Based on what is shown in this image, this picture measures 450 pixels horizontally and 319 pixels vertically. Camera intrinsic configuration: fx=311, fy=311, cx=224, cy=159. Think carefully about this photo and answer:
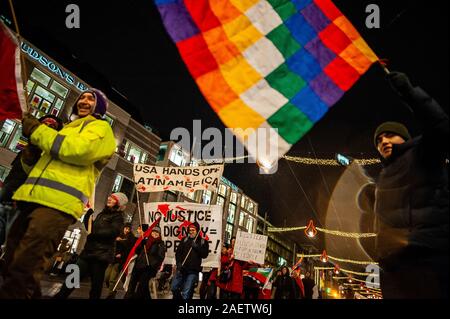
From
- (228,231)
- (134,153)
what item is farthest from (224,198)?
(134,153)

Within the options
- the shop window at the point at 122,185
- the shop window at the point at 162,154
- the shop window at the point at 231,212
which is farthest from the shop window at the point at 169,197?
the shop window at the point at 231,212

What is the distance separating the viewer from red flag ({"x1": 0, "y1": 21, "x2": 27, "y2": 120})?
3992mm

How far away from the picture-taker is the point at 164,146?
140 feet

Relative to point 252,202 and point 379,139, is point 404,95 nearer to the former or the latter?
point 379,139

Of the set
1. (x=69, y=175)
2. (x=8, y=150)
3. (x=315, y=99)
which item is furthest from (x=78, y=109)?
(x=8, y=150)

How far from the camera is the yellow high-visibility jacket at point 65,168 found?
2717mm

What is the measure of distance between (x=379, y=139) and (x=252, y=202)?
6145cm

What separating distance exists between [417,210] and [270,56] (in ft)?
9.00

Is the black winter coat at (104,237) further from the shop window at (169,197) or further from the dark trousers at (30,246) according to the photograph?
the shop window at (169,197)

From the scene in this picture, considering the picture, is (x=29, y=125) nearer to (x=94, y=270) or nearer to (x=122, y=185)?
(x=94, y=270)

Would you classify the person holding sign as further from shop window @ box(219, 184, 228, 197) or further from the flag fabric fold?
shop window @ box(219, 184, 228, 197)

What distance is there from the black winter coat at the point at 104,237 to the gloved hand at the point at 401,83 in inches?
187

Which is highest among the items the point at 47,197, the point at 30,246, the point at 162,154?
the point at 162,154

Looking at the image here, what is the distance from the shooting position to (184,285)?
24.1 ft
